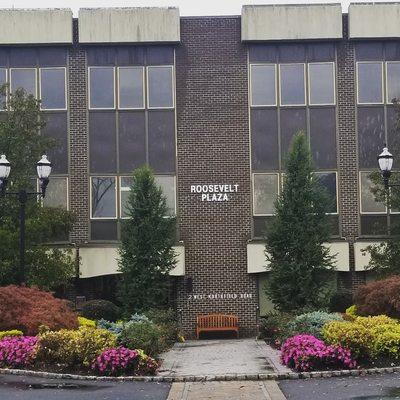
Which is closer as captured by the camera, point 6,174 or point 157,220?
point 6,174

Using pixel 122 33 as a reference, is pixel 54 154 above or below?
below

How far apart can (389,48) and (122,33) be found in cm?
1011

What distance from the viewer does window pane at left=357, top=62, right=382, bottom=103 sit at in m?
29.9

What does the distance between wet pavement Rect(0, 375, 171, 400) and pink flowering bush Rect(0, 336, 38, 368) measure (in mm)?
920

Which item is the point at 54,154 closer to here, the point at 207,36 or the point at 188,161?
the point at 188,161

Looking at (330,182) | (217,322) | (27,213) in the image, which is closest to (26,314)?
(27,213)

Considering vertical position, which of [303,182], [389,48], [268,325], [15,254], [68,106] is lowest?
[268,325]

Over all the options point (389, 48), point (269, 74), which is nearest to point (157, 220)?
point (269, 74)

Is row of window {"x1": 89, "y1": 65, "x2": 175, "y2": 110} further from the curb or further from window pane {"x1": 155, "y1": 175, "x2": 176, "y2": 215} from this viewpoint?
the curb

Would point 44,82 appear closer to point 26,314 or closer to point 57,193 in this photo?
point 57,193

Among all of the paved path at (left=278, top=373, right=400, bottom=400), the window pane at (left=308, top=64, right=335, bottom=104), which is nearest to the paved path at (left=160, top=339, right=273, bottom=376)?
the paved path at (left=278, top=373, right=400, bottom=400)

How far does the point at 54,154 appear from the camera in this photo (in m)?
29.8

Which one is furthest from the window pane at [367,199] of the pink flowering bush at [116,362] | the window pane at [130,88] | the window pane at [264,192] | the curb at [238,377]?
the pink flowering bush at [116,362]

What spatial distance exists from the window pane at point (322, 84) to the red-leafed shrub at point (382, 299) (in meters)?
10.1
